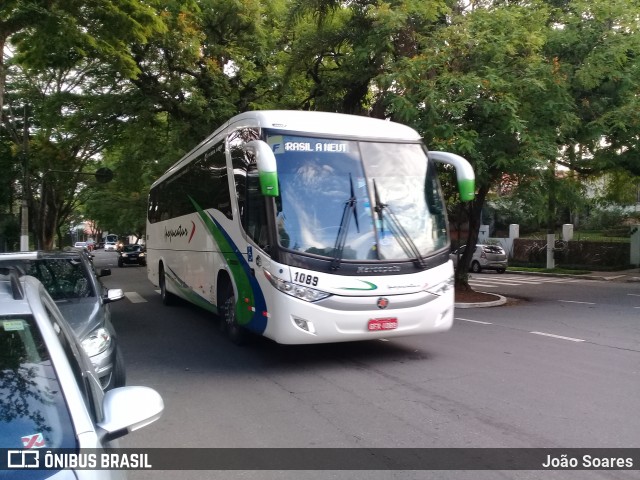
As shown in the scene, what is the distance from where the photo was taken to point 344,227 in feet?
25.3

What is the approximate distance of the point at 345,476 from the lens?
4.47 meters

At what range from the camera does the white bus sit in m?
7.48

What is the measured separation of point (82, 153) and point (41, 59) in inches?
788

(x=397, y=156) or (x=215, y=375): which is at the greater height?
(x=397, y=156)

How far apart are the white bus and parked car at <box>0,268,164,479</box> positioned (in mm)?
4443

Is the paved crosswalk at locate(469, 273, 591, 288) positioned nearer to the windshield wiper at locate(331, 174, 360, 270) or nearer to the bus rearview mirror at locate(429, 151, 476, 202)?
the bus rearview mirror at locate(429, 151, 476, 202)

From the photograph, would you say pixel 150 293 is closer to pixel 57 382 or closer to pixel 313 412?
pixel 313 412

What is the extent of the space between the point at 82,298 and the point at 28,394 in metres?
4.73

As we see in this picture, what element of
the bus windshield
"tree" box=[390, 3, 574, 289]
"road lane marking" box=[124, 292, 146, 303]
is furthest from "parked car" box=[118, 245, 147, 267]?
the bus windshield

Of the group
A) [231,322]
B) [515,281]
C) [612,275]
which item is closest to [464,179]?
[231,322]

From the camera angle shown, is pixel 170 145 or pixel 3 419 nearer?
pixel 3 419

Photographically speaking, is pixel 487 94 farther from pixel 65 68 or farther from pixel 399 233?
pixel 65 68

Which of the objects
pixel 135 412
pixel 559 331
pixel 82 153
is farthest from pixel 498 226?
pixel 135 412

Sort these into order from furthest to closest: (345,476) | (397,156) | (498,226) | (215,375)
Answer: (498,226) → (397,156) → (215,375) → (345,476)
